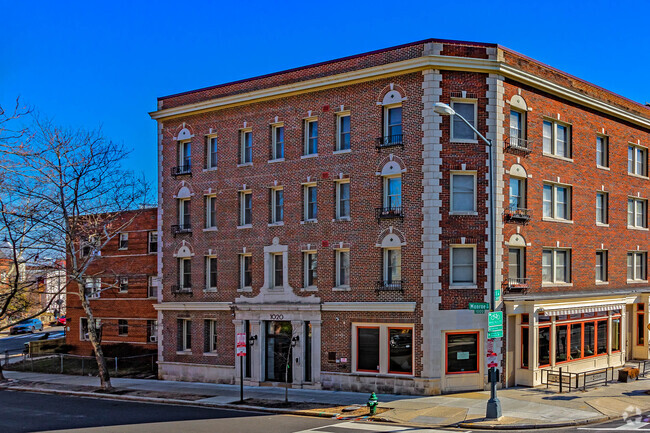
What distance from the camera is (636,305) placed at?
36.7 meters

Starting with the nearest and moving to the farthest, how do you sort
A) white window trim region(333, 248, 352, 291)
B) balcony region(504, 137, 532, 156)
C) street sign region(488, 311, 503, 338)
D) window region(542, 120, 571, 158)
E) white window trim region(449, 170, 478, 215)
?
street sign region(488, 311, 503, 338) → white window trim region(449, 170, 478, 215) → balcony region(504, 137, 532, 156) → white window trim region(333, 248, 352, 291) → window region(542, 120, 571, 158)

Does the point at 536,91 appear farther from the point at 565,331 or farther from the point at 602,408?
the point at 602,408

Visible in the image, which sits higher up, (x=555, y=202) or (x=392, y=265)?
(x=555, y=202)

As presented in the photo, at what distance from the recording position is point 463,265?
28.1m

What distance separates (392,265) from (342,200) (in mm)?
3984

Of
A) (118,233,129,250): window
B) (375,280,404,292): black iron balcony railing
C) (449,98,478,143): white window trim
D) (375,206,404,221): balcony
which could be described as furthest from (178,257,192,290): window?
(449,98,478,143): white window trim

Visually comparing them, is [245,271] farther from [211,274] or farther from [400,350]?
[400,350]

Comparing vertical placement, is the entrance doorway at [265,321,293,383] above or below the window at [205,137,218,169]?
below

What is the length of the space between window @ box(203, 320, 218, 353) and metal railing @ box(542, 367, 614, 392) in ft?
53.5

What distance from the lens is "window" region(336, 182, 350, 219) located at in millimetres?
30859

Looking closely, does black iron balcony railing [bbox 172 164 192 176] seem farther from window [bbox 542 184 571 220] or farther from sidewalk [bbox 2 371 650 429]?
window [bbox 542 184 571 220]

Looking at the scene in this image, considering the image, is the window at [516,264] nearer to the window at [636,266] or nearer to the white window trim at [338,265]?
the white window trim at [338,265]

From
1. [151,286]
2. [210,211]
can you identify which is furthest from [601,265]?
[151,286]

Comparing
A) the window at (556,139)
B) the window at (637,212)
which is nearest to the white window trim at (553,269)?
the window at (556,139)
